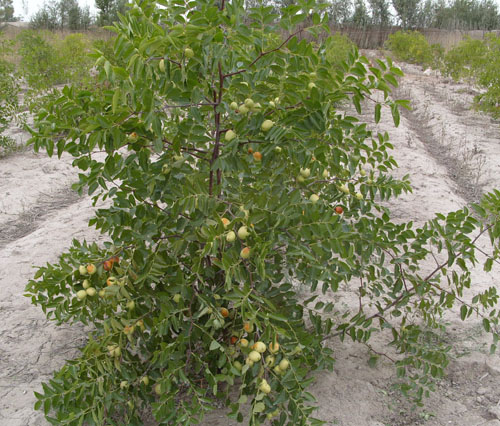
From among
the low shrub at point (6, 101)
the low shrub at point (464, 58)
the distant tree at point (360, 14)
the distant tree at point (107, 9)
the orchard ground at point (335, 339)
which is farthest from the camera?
the distant tree at point (360, 14)

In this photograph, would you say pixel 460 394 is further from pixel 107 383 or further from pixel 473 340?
pixel 107 383

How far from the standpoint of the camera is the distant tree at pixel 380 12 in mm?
25719

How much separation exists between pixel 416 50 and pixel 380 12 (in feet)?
42.4

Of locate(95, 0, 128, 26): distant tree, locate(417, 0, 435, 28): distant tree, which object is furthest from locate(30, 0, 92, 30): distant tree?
locate(417, 0, 435, 28): distant tree

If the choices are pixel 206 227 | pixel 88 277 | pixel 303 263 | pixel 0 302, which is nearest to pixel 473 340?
pixel 303 263

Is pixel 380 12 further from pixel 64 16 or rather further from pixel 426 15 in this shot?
pixel 64 16

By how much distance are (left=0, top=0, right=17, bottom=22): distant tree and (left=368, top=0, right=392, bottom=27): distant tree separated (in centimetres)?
1843

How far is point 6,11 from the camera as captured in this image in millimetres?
24844

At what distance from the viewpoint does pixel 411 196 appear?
4695 mm

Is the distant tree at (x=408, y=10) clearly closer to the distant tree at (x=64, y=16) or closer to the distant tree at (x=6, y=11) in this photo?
the distant tree at (x=64, y=16)

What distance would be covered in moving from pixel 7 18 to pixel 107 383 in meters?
28.6

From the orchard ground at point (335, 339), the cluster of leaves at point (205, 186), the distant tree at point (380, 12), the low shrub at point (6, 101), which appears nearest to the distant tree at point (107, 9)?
the low shrub at point (6, 101)

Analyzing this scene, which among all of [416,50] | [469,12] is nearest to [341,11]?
[469,12]

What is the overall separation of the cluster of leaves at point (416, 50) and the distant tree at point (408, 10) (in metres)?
10.2
